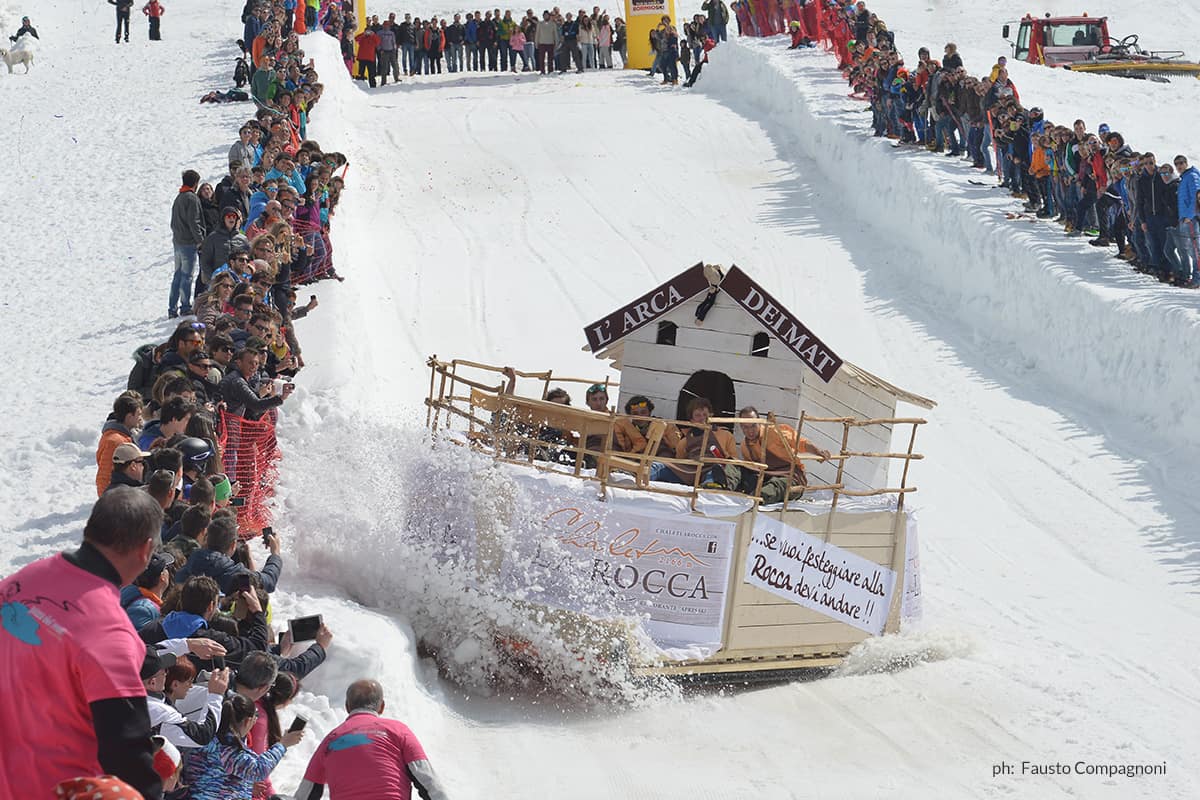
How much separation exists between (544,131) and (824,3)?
8.73 meters

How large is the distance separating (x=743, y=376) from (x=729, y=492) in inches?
71.4

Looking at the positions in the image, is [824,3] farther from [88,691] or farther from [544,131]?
[88,691]

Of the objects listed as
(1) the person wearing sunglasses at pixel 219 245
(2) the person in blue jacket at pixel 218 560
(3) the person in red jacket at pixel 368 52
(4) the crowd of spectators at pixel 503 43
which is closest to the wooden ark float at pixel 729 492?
(2) the person in blue jacket at pixel 218 560

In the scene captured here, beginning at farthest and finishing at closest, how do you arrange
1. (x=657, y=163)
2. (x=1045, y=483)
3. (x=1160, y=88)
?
(x=1160, y=88) → (x=657, y=163) → (x=1045, y=483)

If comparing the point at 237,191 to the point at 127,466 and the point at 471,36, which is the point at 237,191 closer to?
the point at 127,466

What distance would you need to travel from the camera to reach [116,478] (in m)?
8.70

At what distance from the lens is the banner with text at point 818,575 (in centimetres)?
1152

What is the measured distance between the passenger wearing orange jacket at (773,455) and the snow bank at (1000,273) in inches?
284

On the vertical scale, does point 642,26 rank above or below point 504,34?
above

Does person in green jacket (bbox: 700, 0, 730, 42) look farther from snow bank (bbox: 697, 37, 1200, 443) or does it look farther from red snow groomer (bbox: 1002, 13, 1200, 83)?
red snow groomer (bbox: 1002, 13, 1200, 83)

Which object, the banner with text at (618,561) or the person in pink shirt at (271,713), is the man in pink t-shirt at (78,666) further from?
the banner with text at (618,561)

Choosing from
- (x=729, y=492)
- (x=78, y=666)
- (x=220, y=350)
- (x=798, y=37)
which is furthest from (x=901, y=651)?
(x=798, y=37)

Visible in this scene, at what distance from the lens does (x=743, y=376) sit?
13.0 meters

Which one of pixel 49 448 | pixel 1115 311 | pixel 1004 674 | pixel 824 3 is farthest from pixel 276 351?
pixel 824 3
